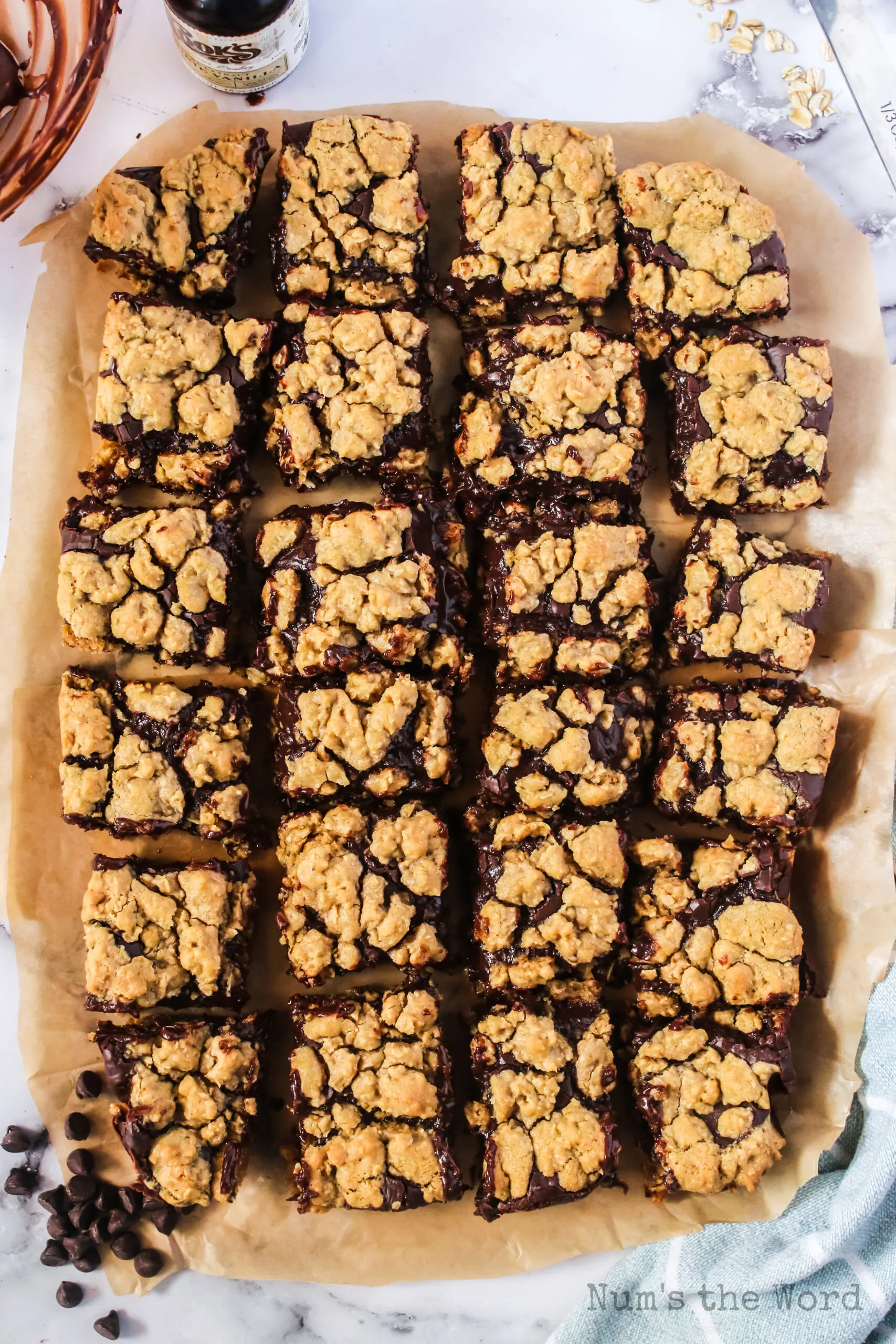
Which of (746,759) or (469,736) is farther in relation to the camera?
(469,736)

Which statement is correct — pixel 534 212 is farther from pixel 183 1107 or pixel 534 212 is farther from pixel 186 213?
pixel 183 1107

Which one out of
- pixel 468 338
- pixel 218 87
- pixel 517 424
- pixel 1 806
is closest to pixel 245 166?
pixel 218 87

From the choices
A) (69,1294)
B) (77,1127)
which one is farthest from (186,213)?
(69,1294)

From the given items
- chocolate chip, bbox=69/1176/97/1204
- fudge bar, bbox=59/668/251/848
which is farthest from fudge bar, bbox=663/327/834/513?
chocolate chip, bbox=69/1176/97/1204

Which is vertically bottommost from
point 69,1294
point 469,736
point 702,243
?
point 69,1294

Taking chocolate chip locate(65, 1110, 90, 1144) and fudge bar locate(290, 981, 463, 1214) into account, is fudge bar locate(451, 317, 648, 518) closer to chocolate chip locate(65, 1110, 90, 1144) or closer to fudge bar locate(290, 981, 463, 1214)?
fudge bar locate(290, 981, 463, 1214)

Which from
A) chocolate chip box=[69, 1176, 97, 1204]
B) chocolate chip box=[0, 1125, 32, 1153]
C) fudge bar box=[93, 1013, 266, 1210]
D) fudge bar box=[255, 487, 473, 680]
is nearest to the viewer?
fudge bar box=[93, 1013, 266, 1210]
